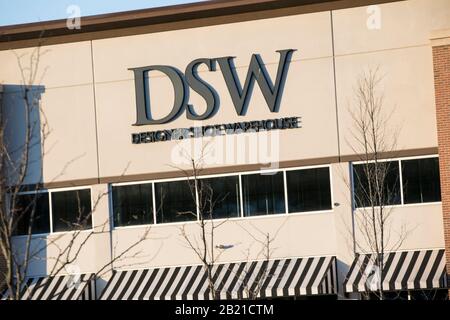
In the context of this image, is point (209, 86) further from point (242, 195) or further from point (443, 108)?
point (443, 108)

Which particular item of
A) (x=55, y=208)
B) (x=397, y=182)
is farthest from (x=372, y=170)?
(x=55, y=208)

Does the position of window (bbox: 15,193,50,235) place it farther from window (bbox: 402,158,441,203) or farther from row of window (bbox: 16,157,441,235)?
window (bbox: 402,158,441,203)

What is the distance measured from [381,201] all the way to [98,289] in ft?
31.3

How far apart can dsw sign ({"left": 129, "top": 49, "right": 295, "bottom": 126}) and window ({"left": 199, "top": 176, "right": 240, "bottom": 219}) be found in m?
2.13

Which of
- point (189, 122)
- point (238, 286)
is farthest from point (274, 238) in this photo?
point (189, 122)

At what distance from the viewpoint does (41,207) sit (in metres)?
33.5

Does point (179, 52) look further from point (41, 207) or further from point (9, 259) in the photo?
point (9, 259)

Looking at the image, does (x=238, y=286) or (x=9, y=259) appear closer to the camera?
(x=9, y=259)

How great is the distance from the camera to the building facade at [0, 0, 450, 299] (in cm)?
3012

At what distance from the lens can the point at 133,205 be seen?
32.7 m

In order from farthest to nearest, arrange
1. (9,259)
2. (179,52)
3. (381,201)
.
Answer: (179,52) → (381,201) → (9,259)

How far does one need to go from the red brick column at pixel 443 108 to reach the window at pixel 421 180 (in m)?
1.12

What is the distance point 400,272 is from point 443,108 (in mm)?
5010

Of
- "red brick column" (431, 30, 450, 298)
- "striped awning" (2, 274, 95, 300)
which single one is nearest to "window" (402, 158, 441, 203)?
"red brick column" (431, 30, 450, 298)
